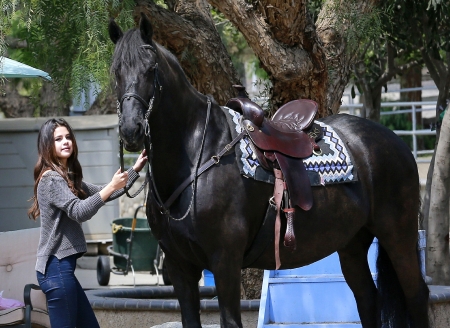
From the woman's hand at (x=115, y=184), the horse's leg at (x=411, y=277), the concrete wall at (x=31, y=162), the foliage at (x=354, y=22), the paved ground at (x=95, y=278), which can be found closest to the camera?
the woman's hand at (x=115, y=184)

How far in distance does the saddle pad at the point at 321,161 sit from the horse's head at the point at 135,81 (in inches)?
22.8

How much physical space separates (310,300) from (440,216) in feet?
7.62

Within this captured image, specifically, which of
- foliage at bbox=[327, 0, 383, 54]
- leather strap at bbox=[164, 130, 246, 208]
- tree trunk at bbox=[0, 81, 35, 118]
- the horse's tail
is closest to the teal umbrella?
foliage at bbox=[327, 0, 383, 54]

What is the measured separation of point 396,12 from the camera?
8.38 m

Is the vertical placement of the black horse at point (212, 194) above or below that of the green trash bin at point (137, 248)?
above

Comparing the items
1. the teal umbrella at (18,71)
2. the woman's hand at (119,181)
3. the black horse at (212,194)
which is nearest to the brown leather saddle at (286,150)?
the black horse at (212,194)

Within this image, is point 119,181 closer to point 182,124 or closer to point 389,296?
point 182,124

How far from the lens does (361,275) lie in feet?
15.7

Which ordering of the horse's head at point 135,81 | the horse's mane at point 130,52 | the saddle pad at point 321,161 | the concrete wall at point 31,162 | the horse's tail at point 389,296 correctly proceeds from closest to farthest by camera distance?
the horse's head at point 135,81 → the horse's mane at point 130,52 → the saddle pad at point 321,161 → the horse's tail at point 389,296 → the concrete wall at point 31,162

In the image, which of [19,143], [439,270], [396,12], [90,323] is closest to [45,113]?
[19,143]

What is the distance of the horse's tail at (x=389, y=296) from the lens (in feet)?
15.5

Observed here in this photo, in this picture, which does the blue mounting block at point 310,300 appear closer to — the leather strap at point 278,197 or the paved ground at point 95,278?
the leather strap at point 278,197

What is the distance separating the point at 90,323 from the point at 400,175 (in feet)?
6.77

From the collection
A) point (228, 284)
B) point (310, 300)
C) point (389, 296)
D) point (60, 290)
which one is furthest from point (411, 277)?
point (60, 290)
